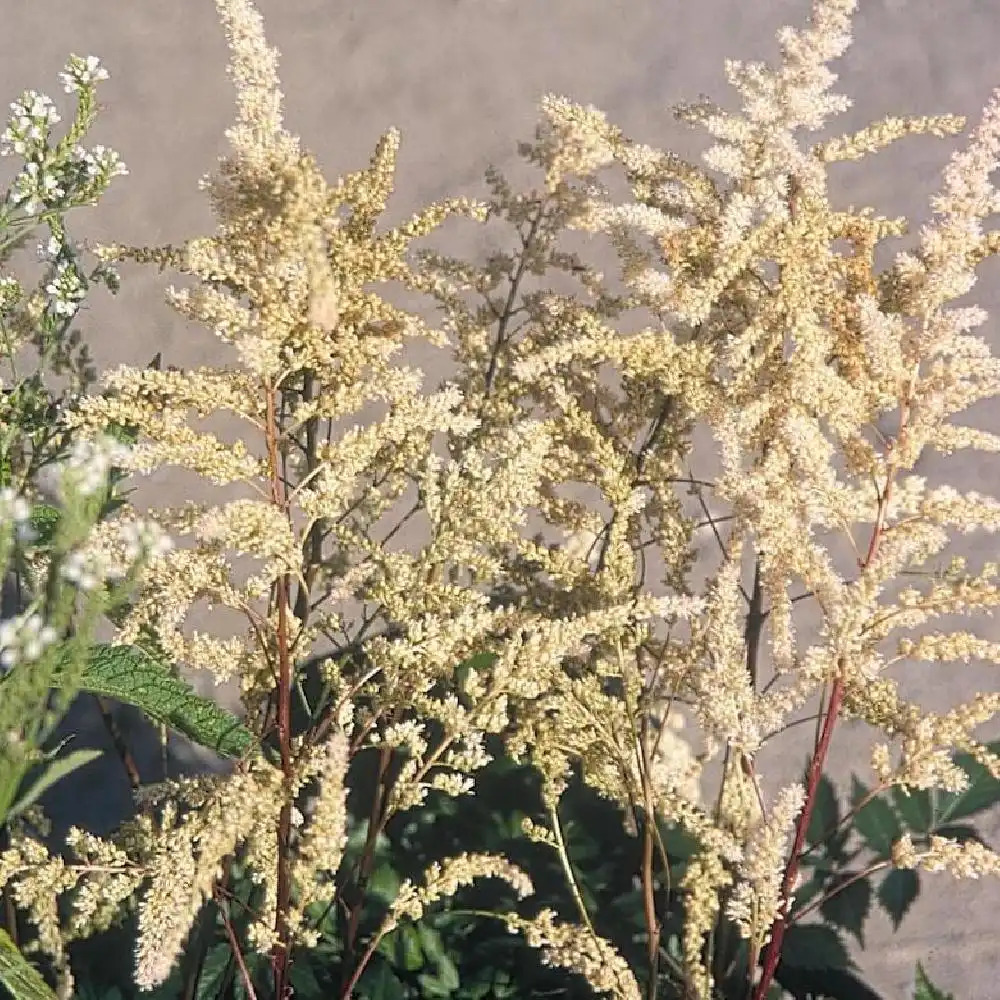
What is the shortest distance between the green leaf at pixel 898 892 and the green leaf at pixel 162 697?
475 mm

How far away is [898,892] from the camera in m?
0.70

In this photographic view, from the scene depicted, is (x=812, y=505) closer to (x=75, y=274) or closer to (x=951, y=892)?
(x=75, y=274)

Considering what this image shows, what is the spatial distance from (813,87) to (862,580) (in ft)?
0.63

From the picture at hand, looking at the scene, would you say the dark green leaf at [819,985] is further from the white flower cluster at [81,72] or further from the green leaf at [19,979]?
the white flower cluster at [81,72]

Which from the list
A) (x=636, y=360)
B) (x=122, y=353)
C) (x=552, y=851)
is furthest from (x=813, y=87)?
(x=122, y=353)

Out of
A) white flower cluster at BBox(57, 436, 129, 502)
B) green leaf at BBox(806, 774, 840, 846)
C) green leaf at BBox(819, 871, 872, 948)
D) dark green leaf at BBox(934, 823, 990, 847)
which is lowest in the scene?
green leaf at BBox(819, 871, 872, 948)

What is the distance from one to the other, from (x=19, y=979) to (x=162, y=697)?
0.12 meters

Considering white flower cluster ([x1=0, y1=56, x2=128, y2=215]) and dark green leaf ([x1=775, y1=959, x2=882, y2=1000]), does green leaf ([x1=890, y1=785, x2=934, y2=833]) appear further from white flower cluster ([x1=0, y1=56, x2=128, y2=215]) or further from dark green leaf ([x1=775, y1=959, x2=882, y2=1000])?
white flower cluster ([x1=0, y1=56, x2=128, y2=215])

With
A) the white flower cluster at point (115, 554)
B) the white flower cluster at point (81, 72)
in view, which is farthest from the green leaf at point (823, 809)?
the white flower cluster at point (81, 72)

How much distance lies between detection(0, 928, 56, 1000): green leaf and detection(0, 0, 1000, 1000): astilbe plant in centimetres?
3

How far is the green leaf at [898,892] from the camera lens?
697mm

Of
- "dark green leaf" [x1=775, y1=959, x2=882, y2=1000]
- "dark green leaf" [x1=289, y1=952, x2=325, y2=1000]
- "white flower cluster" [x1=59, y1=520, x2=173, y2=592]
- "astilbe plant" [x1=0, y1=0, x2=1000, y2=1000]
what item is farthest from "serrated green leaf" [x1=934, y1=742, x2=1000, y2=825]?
"white flower cluster" [x1=59, y1=520, x2=173, y2=592]

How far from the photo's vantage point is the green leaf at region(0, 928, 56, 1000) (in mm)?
340

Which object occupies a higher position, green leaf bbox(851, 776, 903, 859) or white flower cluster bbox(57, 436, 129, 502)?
white flower cluster bbox(57, 436, 129, 502)
